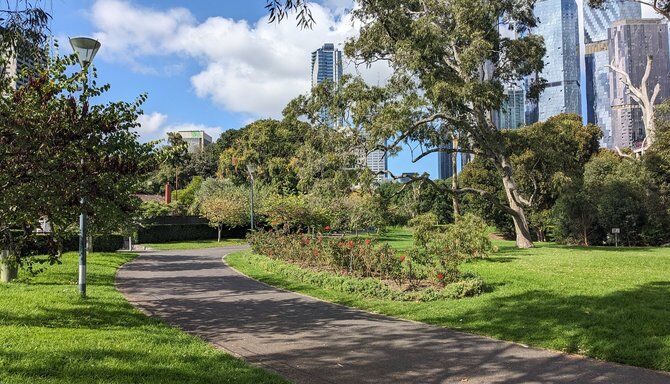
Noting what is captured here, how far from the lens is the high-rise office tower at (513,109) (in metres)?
26.2

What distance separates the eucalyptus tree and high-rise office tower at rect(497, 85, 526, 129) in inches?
36.4

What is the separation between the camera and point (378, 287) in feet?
36.1

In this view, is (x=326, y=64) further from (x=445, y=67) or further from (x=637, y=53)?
(x=637, y=53)

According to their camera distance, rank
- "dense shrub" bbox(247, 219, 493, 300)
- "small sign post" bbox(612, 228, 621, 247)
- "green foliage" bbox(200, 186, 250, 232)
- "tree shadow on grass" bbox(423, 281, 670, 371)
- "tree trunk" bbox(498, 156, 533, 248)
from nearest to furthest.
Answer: "tree shadow on grass" bbox(423, 281, 670, 371), "dense shrub" bbox(247, 219, 493, 300), "tree trunk" bbox(498, 156, 533, 248), "small sign post" bbox(612, 228, 621, 247), "green foliage" bbox(200, 186, 250, 232)

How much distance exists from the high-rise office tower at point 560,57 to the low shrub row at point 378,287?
20215mm

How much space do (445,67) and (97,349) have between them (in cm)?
1966

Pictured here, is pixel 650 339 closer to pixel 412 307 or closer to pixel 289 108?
pixel 412 307

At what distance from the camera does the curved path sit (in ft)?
18.1

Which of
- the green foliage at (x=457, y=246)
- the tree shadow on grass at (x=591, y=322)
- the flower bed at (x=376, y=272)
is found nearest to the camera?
the tree shadow on grass at (x=591, y=322)

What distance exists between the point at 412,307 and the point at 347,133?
526 inches

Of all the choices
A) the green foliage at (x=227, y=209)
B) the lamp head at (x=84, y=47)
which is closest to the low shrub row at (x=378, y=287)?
the lamp head at (x=84, y=47)

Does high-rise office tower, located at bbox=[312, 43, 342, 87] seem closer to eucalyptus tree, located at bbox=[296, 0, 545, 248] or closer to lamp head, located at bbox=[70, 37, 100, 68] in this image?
eucalyptus tree, located at bbox=[296, 0, 545, 248]

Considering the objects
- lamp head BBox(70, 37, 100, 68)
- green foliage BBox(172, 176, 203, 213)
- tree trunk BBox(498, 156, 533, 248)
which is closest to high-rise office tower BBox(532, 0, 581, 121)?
tree trunk BBox(498, 156, 533, 248)

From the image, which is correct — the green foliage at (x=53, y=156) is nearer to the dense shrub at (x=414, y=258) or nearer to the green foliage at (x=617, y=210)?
the dense shrub at (x=414, y=258)
